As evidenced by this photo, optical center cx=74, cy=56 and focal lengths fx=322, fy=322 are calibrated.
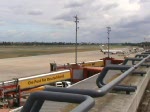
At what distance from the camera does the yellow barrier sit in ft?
68.9

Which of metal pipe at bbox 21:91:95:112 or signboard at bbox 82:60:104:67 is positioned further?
signboard at bbox 82:60:104:67

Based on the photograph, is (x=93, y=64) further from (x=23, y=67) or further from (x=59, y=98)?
(x=59, y=98)

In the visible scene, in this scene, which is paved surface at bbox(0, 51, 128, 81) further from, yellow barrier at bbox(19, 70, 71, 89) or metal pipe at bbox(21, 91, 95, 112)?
metal pipe at bbox(21, 91, 95, 112)

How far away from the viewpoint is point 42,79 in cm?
2319

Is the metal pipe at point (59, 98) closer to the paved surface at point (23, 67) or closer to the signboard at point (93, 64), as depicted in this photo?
the signboard at point (93, 64)

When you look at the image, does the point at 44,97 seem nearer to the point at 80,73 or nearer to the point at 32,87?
the point at 32,87

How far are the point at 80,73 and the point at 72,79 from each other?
928mm

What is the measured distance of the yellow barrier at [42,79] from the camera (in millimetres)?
21016

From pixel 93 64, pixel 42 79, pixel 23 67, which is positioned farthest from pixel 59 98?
pixel 23 67

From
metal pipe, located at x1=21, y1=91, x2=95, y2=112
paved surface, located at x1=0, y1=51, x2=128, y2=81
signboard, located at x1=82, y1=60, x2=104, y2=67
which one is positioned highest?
metal pipe, located at x1=21, y1=91, x2=95, y2=112

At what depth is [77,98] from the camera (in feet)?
11.0

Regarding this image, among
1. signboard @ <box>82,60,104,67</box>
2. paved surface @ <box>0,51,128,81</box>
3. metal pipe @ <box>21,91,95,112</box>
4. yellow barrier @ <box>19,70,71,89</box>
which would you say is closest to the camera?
metal pipe @ <box>21,91,95,112</box>

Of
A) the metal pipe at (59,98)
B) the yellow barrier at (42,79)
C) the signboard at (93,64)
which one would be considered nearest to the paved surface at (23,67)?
the signboard at (93,64)

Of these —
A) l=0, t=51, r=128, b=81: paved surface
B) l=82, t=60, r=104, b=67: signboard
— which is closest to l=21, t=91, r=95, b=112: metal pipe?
l=82, t=60, r=104, b=67: signboard
